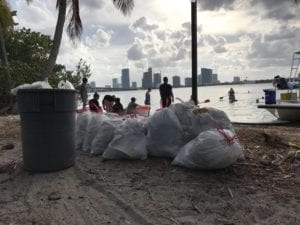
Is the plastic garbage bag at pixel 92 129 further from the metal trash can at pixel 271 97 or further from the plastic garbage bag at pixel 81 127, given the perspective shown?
the metal trash can at pixel 271 97

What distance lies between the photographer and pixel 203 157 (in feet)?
17.5

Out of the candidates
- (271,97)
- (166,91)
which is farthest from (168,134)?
(271,97)

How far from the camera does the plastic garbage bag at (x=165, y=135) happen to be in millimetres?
6141

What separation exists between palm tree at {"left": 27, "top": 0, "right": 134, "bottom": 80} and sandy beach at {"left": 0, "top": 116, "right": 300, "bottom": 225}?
25.2 ft

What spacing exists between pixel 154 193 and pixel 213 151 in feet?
3.05

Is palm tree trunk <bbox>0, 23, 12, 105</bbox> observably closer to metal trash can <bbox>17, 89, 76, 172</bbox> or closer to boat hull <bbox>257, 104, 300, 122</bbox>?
boat hull <bbox>257, 104, 300, 122</bbox>

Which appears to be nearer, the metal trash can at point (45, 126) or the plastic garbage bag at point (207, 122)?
the metal trash can at point (45, 126)

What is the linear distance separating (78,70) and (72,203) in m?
25.2

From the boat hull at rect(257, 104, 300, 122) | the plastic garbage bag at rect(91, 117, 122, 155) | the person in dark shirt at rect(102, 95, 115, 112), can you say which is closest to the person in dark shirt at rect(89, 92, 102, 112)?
the person in dark shirt at rect(102, 95, 115, 112)

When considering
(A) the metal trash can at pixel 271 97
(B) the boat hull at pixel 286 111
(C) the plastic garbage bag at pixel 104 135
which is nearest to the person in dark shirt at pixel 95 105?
(C) the plastic garbage bag at pixel 104 135

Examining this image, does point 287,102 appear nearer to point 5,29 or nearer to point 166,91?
point 166,91

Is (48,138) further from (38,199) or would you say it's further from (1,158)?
(1,158)

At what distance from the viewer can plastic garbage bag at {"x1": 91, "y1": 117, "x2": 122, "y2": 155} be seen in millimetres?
6738

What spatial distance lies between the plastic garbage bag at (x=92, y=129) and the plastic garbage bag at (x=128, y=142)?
0.73 meters
